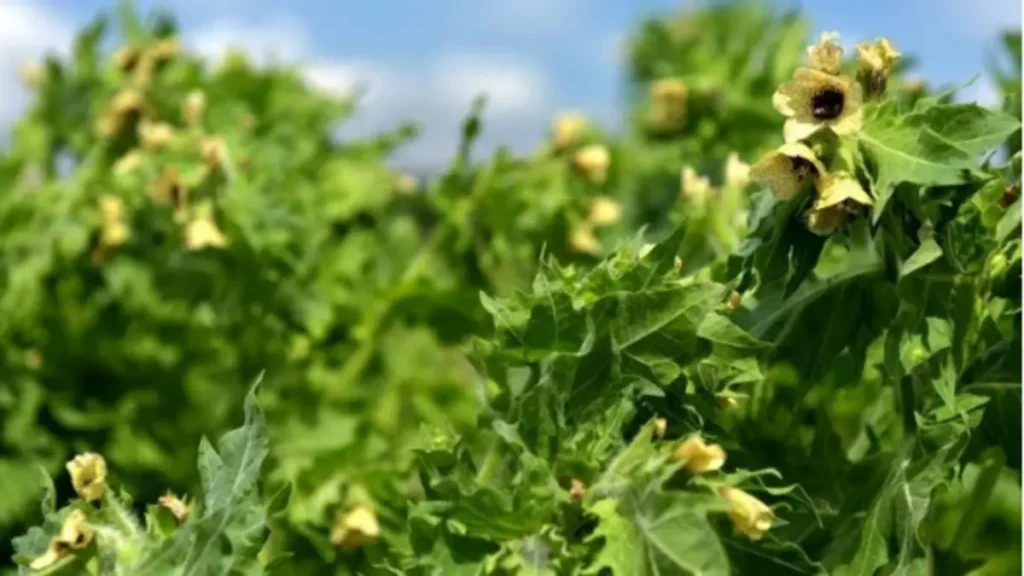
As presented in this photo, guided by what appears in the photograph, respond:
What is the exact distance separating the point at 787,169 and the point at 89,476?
1.77 feet

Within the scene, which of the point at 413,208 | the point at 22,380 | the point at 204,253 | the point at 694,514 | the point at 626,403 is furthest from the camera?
the point at 413,208

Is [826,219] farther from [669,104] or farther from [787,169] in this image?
[669,104]

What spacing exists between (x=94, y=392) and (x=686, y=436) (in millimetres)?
2097

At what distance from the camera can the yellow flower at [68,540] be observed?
101cm

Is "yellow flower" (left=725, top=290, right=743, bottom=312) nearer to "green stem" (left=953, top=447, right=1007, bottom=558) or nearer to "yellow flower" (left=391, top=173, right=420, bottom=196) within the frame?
"green stem" (left=953, top=447, right=1007, bottom=558)

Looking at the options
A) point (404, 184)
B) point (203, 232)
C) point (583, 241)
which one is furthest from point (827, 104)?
point (404, 184)

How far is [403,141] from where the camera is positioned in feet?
10.1

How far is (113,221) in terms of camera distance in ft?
7.80

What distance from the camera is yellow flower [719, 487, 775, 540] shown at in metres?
0.92

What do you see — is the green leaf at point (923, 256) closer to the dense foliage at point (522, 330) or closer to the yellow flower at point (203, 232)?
the dense foliage at point (522, 330)

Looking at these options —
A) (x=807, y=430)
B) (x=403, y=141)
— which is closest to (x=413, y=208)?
(x=403, y=141)

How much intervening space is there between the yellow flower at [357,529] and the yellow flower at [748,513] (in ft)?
3.21

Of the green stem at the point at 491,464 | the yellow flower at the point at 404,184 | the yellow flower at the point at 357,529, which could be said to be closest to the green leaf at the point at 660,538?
the green stem at the point at 491,464

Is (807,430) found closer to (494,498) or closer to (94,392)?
(494,498)
